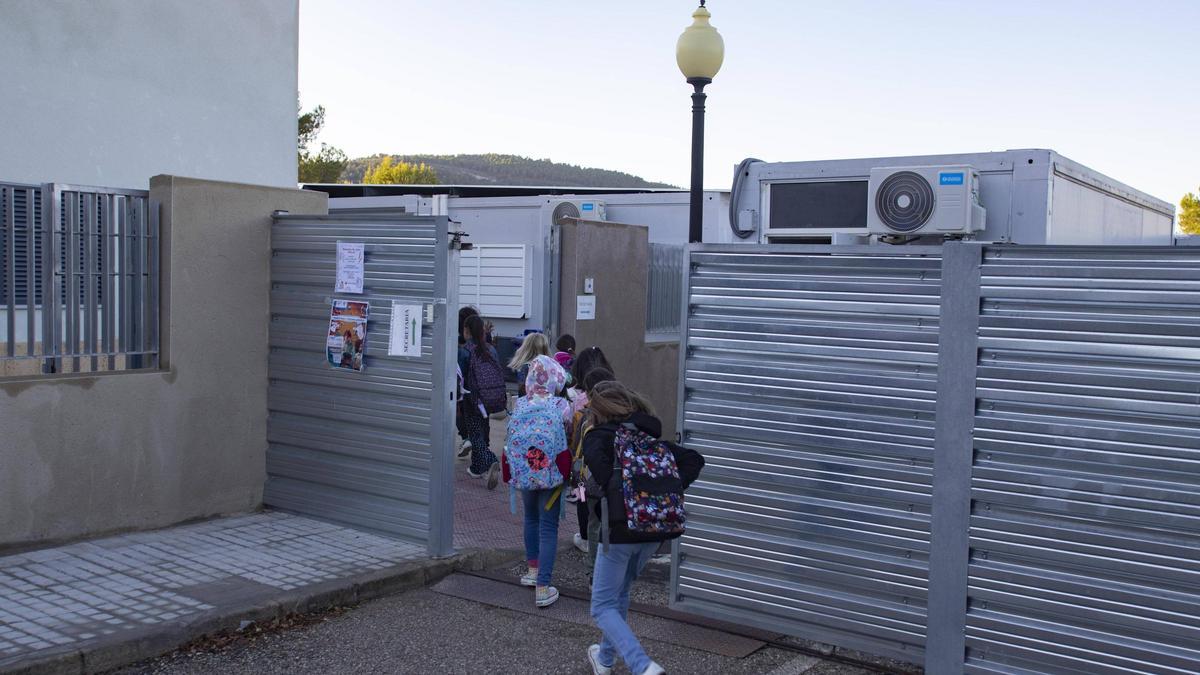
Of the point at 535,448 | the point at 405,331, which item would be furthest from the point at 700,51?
the point at 535,448

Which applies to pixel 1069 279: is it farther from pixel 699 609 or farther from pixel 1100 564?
pixel 699 609

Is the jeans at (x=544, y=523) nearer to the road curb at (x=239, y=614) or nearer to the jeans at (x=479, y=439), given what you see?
the road curb at (x=239, y=614)

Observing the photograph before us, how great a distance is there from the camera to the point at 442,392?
24.1ft

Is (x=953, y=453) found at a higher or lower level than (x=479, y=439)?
higher

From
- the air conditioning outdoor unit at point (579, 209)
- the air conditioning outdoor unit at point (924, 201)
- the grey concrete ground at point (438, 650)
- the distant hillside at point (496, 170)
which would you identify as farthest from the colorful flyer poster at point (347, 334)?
the distant hillside at point (496, 170)

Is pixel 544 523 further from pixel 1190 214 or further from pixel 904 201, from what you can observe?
pixel 1190 214

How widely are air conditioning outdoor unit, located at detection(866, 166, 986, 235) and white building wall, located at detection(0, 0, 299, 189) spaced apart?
1042cm

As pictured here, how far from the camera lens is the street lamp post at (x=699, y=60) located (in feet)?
33.7

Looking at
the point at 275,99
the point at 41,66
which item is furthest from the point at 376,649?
the point at 275,99

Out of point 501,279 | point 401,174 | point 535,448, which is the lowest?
point 535,448

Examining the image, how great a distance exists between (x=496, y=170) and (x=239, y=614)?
2319 inches

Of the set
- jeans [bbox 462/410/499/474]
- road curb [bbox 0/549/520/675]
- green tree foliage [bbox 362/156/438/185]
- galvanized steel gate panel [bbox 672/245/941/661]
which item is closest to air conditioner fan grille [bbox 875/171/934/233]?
galvanized steel gate panel [bbox 672/245/941/661]

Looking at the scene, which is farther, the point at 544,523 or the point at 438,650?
the point at 544,523

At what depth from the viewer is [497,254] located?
1455 centimetres
